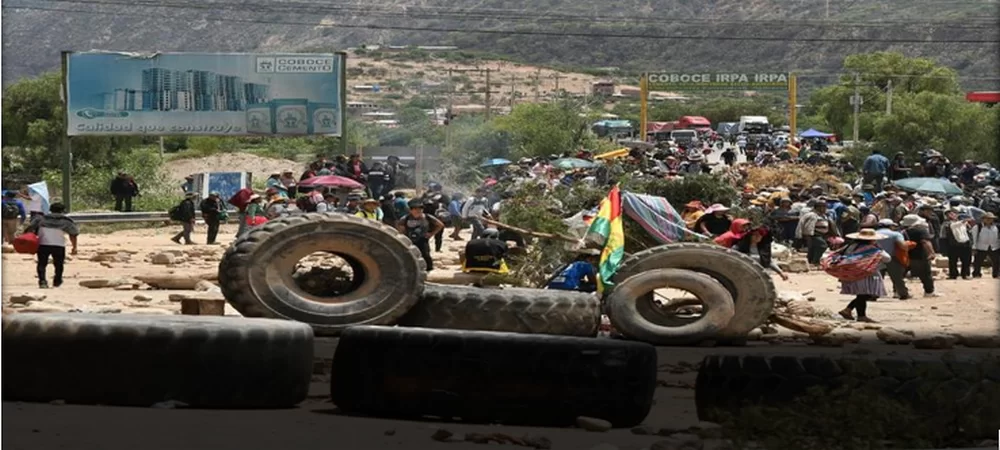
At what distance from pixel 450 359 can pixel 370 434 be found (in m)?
0.88

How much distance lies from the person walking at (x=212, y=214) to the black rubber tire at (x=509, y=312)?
14286mm

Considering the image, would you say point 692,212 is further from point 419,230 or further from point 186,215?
point 186,215

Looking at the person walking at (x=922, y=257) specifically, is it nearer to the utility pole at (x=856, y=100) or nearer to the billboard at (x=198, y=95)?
the billboard at (x=198, y=95)

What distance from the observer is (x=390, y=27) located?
113938mm

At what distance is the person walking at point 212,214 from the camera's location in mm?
29078

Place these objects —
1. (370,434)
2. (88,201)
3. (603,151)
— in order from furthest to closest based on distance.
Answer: (603,151)
(88,201)
(370,434)

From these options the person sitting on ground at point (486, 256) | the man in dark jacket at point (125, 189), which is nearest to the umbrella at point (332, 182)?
the man in dark jacket at point (125, 189)

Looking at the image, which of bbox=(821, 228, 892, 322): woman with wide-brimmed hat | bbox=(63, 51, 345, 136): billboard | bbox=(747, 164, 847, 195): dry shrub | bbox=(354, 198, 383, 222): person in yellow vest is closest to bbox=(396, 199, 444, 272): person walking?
bbox=(354, 198, 383, 222): person in yellow vest

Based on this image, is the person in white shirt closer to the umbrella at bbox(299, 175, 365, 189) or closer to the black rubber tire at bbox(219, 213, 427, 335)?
the umbrella at bbox(299, 175, 365, 189)

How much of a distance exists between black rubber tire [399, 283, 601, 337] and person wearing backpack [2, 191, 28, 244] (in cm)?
1271

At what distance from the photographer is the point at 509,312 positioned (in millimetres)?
14836

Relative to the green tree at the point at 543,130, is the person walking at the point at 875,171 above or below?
below

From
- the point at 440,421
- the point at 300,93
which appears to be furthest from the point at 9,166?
the point at 440,421

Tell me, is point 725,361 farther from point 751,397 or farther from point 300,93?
point 300,93
